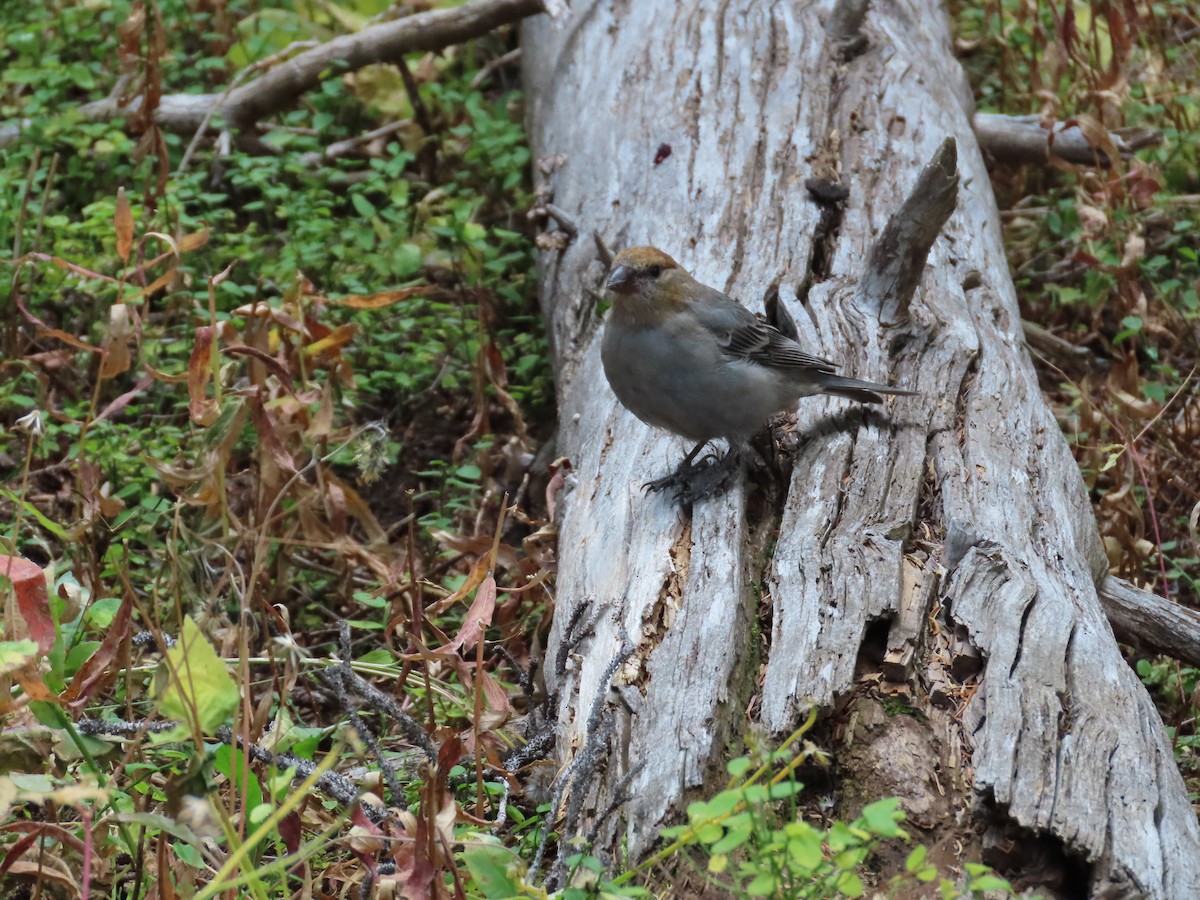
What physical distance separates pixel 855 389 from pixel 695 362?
54cm

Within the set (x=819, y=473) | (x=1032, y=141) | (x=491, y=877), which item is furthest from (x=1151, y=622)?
(x=1032, y=141)

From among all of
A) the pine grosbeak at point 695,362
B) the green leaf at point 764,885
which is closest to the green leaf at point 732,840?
the green leaf at point 764,885

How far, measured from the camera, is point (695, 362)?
4.16 metres

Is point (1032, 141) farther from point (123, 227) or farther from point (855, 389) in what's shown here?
point (123, 227)

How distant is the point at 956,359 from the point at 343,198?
394 centimetres

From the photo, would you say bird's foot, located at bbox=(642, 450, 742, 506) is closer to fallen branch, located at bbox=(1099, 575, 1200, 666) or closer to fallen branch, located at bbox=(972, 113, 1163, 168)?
fallen branch, located at bbox=(1099, 575, 1200, 666)

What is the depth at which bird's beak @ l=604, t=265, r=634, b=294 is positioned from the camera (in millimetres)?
4215

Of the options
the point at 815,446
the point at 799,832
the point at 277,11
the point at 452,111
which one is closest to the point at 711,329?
the point at 815,446

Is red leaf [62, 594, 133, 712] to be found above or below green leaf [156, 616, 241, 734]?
below

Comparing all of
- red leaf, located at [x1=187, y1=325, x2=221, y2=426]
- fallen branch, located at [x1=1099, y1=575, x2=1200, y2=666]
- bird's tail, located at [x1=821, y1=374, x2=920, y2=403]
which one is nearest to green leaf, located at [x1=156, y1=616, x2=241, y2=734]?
red leaf, located at [x1=187, y1=325, x2=221, y2=426]

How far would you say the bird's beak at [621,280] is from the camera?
4.21 meters

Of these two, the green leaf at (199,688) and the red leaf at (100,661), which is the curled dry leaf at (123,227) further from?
the green leaf at (199,688)

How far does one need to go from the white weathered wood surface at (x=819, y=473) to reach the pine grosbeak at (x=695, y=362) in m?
0.14

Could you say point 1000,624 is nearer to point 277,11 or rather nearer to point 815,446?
point 815,446
